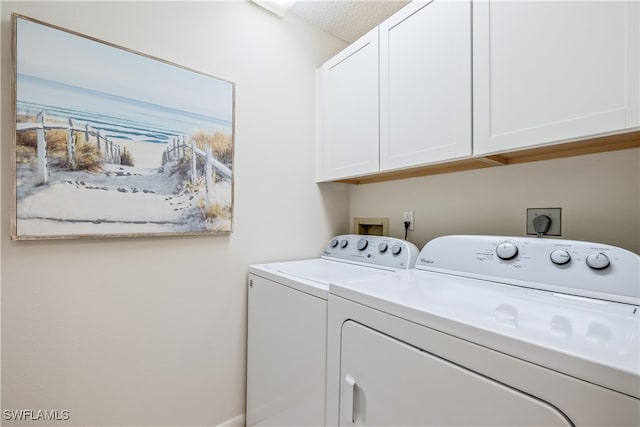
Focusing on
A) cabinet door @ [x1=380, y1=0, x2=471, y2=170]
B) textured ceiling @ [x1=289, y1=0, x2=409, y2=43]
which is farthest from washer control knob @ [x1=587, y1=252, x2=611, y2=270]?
textured ceiling @ [x1=289, y1=0, x2=409, y2=43]

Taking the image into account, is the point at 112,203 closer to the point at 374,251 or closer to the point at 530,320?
the point at 374,251

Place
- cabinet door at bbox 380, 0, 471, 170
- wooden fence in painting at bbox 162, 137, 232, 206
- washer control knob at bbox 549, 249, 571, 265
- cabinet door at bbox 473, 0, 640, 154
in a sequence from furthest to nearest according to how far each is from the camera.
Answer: wooden fence in painting at bbox 162, 137, 232, 206 → cabinet door at bbox 380, 0, 471, 170 → washer control knob at bbox 549, 249, 571, 265 → cabinet door at bbox 473, 0, 640, 154

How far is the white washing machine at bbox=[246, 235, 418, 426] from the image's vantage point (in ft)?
3.69

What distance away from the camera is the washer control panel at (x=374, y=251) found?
1469 millimetres

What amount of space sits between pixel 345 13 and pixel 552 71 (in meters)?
1.26

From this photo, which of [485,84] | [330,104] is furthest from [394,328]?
[330,104]

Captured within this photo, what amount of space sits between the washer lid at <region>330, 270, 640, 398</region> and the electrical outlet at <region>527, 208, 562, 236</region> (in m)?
0.36

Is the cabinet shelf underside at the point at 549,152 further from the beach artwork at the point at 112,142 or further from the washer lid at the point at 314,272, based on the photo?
the beach artwork at the point at 112,142

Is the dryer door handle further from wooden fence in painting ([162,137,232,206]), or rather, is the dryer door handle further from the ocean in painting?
the ocean in painting

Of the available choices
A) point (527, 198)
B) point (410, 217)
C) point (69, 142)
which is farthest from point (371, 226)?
point (69, 142)

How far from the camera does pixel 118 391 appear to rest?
1.27 metres

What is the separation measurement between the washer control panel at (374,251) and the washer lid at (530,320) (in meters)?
0.38

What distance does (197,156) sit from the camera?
1435 mm

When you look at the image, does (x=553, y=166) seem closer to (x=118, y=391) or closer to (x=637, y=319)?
(x=637, y=319)
